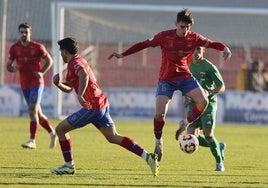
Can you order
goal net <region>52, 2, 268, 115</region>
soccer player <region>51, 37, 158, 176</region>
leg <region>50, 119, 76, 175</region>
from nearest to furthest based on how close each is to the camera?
soccer player <region>51, 37, 158, 176</region>, leg <region>50, 119, 76, 175</region>, goal net <region>52, 2, 268, 115</region>

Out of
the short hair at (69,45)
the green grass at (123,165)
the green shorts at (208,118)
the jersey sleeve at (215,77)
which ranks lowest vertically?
the green grass at (123,165)

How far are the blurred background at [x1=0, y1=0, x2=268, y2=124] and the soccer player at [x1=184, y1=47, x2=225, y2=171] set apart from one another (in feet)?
49.0

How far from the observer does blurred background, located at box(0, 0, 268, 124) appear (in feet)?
98.8

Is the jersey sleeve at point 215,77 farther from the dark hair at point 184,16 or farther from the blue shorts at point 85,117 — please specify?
the blue shorts at point 85,117

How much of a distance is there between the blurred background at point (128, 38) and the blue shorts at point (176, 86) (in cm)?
1605

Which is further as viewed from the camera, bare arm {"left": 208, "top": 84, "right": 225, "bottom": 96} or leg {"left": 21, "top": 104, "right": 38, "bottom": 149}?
leg {"left": 21, "top": 104, "right": 38, "bottom": 149}

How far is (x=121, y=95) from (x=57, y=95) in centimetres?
259

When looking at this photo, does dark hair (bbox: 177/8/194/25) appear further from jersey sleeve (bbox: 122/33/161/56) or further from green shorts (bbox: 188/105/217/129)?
green shorts (bbox: 188/105/217/129)

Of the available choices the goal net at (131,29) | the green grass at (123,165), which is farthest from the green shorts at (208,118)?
the goal net at (131,29)

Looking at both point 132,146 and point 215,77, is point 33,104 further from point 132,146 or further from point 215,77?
point 132,146

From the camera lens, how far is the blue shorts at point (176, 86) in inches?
508

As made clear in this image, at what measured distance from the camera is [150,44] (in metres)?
13.0

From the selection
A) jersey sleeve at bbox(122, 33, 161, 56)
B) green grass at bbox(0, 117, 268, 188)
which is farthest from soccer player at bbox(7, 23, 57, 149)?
jersey sleeve at bbox(122, 33, 161, 56)

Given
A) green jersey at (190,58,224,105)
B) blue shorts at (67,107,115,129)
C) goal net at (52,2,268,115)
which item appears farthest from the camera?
goal net at (52,2,268,115)
